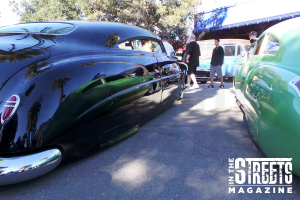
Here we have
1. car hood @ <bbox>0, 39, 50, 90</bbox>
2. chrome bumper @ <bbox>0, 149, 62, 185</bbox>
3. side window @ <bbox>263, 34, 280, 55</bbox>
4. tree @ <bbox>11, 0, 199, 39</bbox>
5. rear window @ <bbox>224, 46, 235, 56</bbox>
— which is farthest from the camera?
tree @ <bbox>11, 0, 199, 39</bbox>

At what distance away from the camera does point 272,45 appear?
8.87ft

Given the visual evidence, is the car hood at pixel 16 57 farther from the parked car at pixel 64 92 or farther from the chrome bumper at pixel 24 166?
the chrome bumper at pixel 24 166

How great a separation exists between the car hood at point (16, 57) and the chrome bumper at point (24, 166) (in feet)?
1.77

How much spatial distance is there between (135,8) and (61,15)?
766 cm

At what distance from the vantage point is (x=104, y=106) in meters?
2.28

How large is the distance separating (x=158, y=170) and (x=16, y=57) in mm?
1518

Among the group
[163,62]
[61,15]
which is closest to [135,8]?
[61,15]

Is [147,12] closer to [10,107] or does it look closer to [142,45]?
[142,45]

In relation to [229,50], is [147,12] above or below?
above

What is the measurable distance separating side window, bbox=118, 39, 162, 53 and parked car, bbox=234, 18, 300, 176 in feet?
4.97

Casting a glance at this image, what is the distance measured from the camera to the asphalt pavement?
6.03 ft

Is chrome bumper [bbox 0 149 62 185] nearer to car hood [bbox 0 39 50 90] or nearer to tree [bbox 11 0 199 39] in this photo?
car hood [bbox 0 39 50 90]

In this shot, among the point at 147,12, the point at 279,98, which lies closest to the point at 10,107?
the point at 279,98

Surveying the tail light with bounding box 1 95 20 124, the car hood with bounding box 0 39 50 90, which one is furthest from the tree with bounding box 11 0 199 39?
the tail light with bounding box 1 95 20 124
